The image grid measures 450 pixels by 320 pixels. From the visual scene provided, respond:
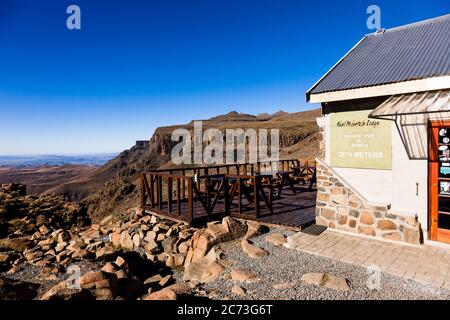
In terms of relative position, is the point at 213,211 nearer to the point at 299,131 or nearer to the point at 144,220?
the point at 144,220

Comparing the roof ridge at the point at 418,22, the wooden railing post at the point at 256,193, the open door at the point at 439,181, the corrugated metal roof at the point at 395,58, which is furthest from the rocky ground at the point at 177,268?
the roof ridge at the point at 418,22

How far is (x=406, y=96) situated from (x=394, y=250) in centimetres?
301

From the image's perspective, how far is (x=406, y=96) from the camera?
5.68 metres

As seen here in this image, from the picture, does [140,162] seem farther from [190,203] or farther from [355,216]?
[355,216]

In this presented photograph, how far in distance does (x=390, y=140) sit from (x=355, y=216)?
72.6 inches

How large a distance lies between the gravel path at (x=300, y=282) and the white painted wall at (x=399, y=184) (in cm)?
184

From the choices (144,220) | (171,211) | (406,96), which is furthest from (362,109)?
(144,220)

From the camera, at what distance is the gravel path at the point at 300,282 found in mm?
4184

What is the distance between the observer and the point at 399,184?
19.7 feet

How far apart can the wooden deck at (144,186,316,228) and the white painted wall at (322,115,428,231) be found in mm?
1787

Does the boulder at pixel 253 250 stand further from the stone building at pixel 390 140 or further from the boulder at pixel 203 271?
the stone building at pixel 390 140

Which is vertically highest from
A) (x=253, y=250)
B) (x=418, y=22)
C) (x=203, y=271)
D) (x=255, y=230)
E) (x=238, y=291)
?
(x=418, y=22)

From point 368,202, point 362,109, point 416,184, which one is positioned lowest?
point 368,202

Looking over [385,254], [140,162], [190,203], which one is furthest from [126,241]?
[140,162]
